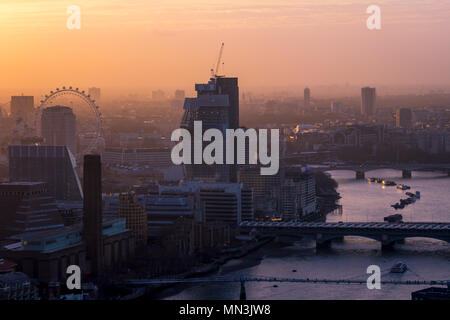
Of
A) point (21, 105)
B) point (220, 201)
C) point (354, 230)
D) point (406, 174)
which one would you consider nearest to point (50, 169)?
point (220, 201)

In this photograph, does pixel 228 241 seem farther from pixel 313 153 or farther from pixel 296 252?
pixel 313 153

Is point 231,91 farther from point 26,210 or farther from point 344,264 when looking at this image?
point 344,264

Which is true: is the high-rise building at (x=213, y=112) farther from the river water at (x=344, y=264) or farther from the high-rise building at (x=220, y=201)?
the high-rise building at (x=220, y=201)

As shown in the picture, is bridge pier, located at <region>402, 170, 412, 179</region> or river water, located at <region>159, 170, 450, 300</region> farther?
bridge pier, located at <region>402, 170, 412, 179</region>

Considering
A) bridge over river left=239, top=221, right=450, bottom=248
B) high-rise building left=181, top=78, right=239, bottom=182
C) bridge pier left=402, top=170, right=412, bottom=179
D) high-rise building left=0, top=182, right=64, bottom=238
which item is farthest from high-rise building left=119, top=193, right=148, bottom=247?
bridge pier left=402, top=170, right=412, bottom=179

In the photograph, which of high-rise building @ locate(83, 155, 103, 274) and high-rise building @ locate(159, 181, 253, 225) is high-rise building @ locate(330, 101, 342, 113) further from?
high-rise building @ locate(83, 155, 103, 274)

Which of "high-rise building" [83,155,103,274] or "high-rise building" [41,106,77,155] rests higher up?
"high-rise building" [41,106,77,155]

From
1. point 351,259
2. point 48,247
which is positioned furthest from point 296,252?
point 48,247
